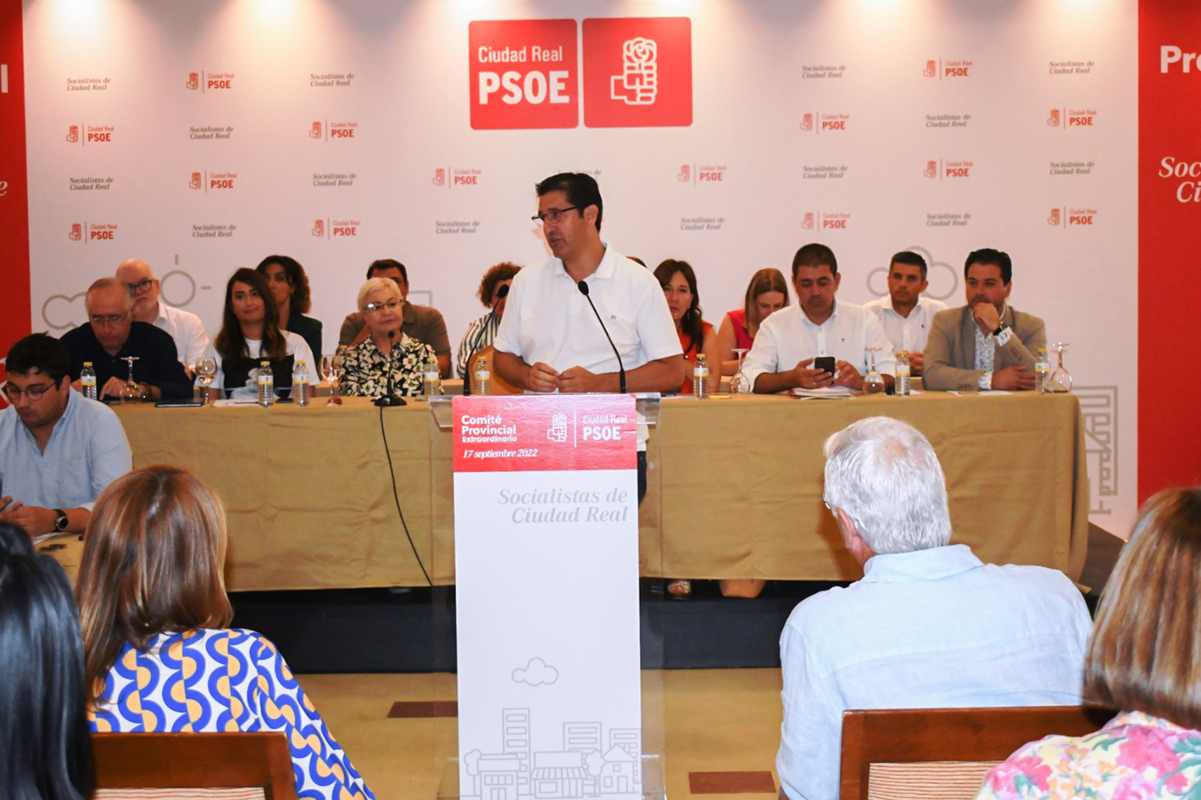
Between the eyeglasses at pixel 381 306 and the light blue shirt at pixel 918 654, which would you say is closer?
the light blue shirt at pixel 918 654

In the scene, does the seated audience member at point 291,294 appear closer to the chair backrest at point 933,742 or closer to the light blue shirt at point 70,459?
the light blue shirt at point 70,459

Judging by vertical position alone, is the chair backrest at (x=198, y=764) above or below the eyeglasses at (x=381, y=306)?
below

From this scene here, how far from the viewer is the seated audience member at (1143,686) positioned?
1.15 metres

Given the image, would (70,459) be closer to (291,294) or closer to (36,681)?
(291,294)

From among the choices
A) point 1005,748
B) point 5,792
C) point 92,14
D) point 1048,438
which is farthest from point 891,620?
point 92,14

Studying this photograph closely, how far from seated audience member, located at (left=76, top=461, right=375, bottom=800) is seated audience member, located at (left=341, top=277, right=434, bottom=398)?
2.91m

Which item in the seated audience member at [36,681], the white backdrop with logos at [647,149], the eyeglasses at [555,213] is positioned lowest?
the seated audience member at [36,681]

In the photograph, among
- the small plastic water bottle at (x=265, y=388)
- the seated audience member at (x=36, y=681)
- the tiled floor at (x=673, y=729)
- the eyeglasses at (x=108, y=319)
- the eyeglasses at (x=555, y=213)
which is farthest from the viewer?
the eyeglasses at (x=108, y=319)

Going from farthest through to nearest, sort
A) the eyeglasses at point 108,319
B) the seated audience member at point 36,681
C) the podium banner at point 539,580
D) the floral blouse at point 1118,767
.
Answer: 1. the eyeglasses at point 108,319
2. the podium banner at point 539,580
3. the floral blouse at point 1118,767
4. the seated audience member at point 36,681

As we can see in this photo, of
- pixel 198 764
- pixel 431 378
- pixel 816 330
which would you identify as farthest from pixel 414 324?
pixel 198 764

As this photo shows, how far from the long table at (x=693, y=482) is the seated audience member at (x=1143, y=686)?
10.3 ft

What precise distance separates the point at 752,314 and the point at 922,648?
484 centimetres

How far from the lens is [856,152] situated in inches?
277

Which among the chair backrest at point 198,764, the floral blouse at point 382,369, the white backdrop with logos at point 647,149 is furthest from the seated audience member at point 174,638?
the white backdrop with logos at point 647,149
